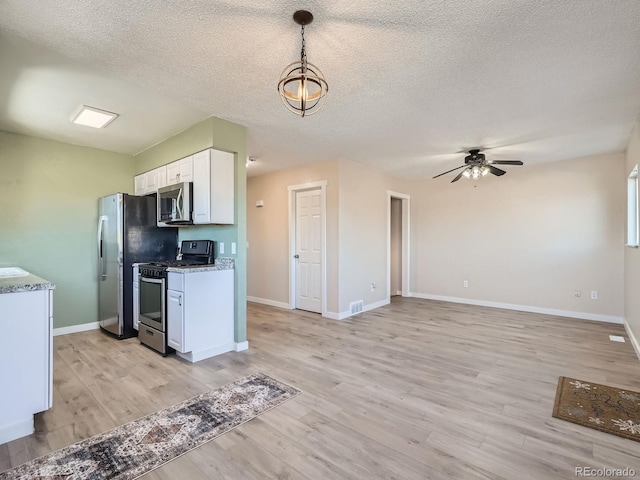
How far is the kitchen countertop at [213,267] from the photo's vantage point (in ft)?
10.4

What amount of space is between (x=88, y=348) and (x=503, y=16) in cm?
489

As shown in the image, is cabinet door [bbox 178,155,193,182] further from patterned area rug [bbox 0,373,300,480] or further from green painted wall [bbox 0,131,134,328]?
patterned area rug [bbox 0,373,300,480]

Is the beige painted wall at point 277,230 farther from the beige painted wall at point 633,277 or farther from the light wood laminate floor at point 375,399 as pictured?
the beige painted wall at point 633,277

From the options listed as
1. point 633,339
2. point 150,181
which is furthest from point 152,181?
point 633,339

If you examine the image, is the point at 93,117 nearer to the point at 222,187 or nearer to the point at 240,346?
the point at 222,187

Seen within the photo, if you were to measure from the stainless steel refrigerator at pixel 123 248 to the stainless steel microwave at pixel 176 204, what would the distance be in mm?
281

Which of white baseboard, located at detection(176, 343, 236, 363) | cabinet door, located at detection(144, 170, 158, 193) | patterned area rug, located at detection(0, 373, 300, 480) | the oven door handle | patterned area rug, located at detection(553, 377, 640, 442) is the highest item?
Answer: cabinet door, located at detection(144, 170, 158, 193)

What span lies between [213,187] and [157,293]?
4.31 feet

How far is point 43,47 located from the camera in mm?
2189

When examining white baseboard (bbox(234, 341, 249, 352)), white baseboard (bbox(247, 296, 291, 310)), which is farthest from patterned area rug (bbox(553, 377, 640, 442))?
white baseboard (bbox(247, 296, 291, 310))

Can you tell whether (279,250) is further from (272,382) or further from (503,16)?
(503,16)

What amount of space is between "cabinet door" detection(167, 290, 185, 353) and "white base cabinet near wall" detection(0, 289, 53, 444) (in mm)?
1118

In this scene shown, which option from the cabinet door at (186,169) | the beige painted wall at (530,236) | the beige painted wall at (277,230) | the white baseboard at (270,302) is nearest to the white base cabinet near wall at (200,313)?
the cabinet door at (186,169)

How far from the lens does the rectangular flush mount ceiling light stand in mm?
3203
